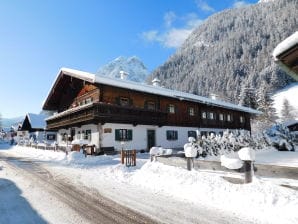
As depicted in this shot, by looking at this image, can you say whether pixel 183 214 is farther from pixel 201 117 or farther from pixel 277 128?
pixel 201 117

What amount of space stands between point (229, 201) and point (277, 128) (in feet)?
73.8

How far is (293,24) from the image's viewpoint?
137 metres

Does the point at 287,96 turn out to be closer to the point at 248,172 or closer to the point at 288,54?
the point at 248,172

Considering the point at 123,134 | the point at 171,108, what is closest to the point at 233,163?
the point at 123,134

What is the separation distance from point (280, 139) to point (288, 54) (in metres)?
21.2

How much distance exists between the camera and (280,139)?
77.1ft

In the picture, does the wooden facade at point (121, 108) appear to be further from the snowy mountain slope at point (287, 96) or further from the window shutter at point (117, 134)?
the snowy mountain slope at point (287, 96)

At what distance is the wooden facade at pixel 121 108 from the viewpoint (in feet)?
73.3

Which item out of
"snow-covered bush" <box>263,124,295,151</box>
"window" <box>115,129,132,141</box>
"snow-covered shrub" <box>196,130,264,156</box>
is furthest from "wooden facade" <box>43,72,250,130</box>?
"snow-covered bush" <box>263,124,295,151</box>

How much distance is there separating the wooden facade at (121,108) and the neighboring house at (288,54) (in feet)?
55.9

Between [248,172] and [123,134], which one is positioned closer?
[248,172]

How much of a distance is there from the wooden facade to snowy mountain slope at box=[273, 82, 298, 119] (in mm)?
53333

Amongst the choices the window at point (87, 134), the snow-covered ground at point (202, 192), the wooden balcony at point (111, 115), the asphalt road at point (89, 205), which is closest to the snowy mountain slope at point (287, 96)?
the wooden balcony at point (111, 115)

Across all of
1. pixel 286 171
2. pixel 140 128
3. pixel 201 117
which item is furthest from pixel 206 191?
pixel 201 117
